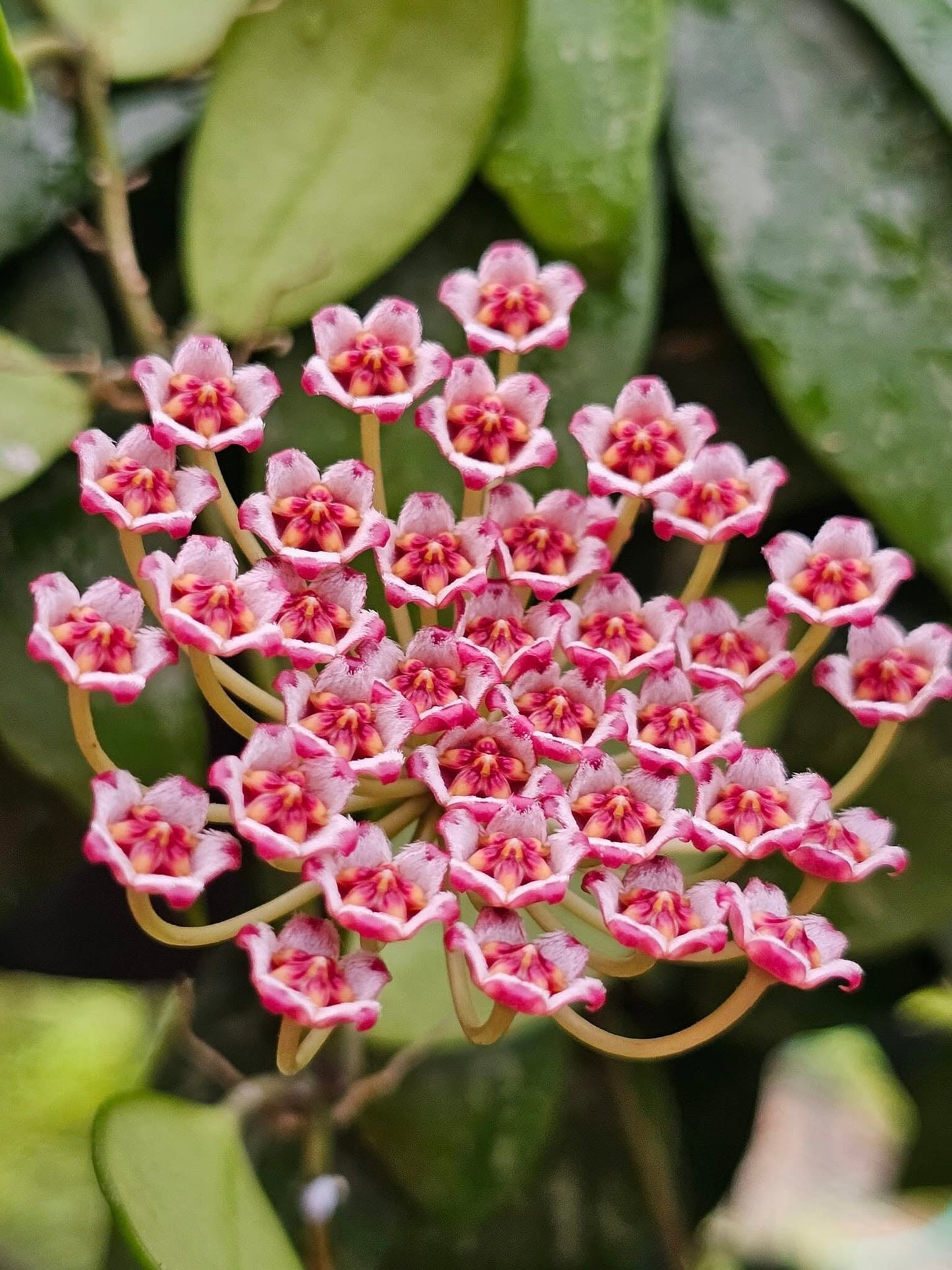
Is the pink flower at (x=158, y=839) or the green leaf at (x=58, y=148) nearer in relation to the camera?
the pink flower at (x=158, y=839)

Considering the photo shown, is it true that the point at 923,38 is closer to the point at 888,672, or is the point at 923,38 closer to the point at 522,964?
the point at 888,672

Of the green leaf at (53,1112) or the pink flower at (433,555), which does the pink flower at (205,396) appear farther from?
the green leaf at (53,1112)

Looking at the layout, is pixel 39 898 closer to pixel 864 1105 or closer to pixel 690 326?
pixel 690 326

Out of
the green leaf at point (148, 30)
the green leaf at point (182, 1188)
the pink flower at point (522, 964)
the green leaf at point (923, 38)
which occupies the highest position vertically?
the green leaf at point (923, 38)

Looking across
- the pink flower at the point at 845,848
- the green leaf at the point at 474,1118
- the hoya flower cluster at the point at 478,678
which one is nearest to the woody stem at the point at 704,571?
the hoya flower cluster at the point at 478,678

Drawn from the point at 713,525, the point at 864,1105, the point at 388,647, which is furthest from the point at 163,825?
the point at 864,1105

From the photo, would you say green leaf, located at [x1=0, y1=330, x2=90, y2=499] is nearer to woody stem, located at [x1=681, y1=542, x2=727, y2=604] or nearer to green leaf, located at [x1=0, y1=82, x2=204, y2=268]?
green leaf, located at [x1=0, y1=82, x2=204, y2=268]

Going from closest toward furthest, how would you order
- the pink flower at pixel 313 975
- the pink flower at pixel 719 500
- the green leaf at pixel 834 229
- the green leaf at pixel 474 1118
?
1. the pink flower at pixel 313 975
2. the pink flower at pixel 719 500
3. the green leaf at pixel 834 229
4. the green leaf at pixel 474 1118
